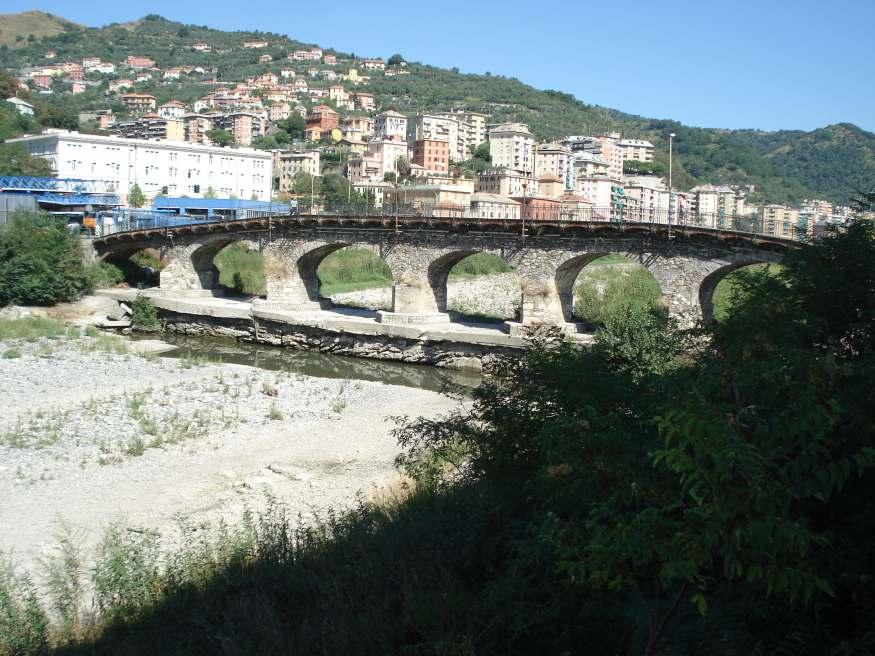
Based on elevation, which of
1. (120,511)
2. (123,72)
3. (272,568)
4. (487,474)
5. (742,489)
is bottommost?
(120,511)

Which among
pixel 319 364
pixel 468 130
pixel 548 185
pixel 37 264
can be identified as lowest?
pixel 319 364

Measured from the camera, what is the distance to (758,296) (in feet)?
18.4

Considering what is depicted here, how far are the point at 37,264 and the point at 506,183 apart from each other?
73.8 m

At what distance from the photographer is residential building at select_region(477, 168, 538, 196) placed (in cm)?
9950

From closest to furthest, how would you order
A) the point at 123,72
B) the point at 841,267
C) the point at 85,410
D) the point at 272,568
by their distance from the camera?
1. the point at 841,267
2. the point at 272,568
3. the point at 85,410
4. the point at 123,72

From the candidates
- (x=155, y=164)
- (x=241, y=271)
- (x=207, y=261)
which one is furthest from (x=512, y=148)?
(x=207, y=261)

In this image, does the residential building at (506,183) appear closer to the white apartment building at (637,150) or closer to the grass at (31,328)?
the white apartment building at (637,150)

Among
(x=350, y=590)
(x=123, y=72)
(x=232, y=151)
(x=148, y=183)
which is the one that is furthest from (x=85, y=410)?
(x=123, y=72)

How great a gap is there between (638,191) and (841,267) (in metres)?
121

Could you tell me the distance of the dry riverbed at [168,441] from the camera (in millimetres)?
12070

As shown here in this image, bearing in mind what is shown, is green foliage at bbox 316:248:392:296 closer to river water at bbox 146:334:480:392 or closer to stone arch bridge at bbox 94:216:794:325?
stone arch bridge at bbox 94:216:794:325

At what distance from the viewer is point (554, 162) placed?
→ 12394 centimetres

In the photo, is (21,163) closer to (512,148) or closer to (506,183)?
(506,183)

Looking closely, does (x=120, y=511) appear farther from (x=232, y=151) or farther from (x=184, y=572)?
(x=232, y=151)
